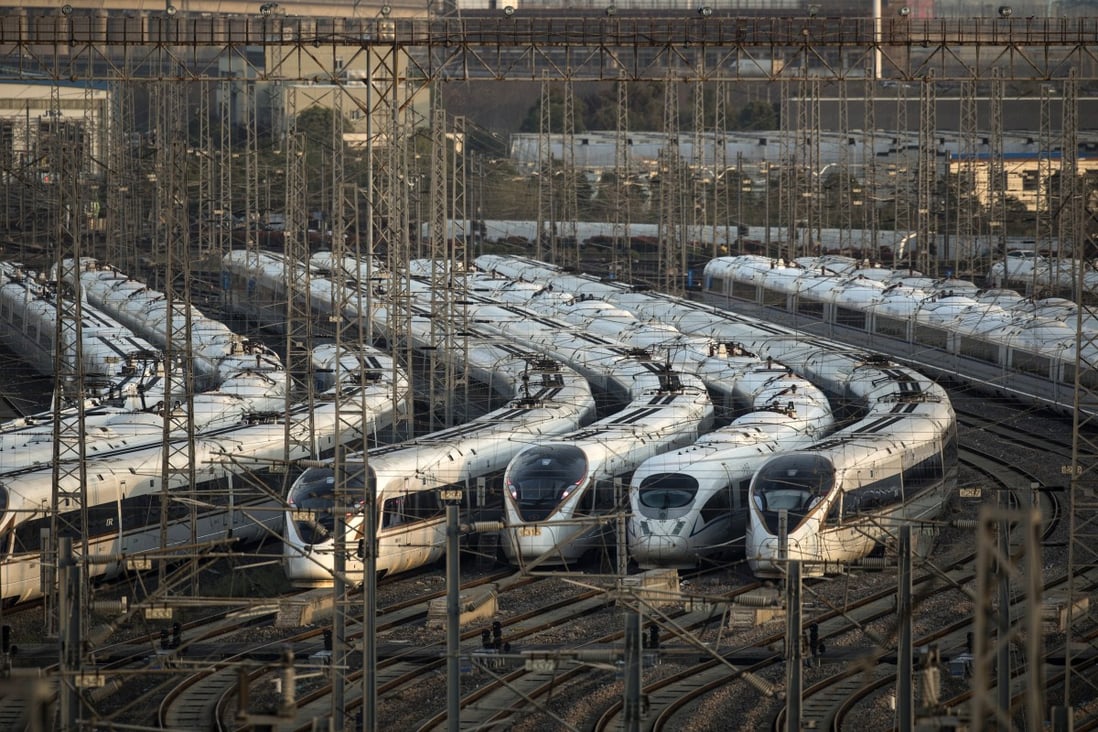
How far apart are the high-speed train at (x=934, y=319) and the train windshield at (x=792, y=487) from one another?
7.47 meters

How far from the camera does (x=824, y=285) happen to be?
138 feet

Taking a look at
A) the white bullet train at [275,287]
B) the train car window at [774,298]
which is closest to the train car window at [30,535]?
the white bullet train at [275,287]

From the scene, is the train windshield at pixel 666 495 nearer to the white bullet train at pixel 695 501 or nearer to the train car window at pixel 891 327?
the white bullet train at pixel 695 501

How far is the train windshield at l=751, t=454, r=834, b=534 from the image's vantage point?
22344mm

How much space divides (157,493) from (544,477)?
4793 millimetres

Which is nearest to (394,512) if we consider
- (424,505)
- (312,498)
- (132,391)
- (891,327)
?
(424,505)

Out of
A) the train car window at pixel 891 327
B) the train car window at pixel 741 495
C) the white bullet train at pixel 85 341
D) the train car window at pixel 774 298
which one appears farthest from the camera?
the train car window at pixel 774 298

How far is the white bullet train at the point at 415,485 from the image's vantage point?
22.3 meters

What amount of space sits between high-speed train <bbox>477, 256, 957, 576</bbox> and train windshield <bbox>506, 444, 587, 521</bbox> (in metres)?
2.31

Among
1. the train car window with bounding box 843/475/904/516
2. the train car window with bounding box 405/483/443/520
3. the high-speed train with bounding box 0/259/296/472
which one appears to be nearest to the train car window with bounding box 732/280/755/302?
the high-speed train with bounding box 0/259/296/472

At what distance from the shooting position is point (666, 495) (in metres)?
23.2

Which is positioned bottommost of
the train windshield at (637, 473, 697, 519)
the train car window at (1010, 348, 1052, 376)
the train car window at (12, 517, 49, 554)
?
the train car window at (12, 517, 49, 554)

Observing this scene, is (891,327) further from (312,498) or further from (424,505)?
(312,498)

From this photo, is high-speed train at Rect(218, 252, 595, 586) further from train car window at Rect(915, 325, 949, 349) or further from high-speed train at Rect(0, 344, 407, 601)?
train car window at Rect(915, 325, 949, 349)
